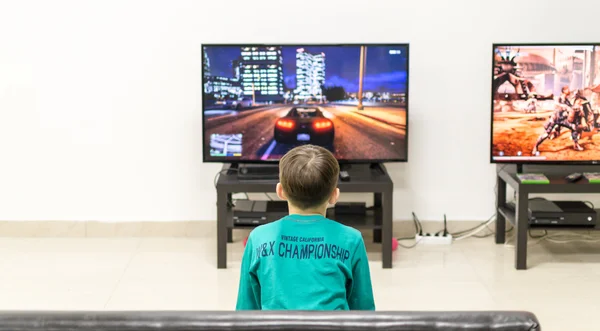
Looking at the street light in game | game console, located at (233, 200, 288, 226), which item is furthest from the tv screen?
game console, located at (233, 200, 288, 226)

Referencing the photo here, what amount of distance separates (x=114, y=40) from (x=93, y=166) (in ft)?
2.67

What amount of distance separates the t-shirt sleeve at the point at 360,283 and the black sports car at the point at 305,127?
2482 mm

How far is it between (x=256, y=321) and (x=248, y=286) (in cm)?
66

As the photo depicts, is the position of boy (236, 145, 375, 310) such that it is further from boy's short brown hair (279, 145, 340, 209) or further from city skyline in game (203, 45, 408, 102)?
city skyline in game (203, 45, 408, 102)

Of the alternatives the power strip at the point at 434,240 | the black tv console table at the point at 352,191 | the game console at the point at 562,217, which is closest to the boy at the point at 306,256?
the black tv console table at the point at 352,191

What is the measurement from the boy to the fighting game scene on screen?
105 inches

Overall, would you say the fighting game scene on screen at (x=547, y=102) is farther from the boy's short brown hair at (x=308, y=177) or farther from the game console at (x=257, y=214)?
the boy's short brown hair at (x=308, y=177)

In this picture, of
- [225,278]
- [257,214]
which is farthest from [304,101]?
[225,278]

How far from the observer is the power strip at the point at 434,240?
532 centimetres

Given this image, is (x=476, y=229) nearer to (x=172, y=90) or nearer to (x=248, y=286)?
(x=172, y=90)

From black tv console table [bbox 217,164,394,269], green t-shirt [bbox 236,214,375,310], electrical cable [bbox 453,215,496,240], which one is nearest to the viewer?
green t-shirt [bbox 236,214,375,310]

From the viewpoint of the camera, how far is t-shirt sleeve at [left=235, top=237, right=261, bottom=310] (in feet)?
8.07

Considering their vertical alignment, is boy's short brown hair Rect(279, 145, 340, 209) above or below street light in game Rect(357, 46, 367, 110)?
below

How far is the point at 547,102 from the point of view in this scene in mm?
4914
